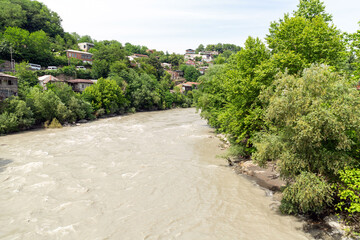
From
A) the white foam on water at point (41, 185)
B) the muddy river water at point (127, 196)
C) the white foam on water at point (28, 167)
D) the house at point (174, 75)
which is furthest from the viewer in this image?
the house at point (174, 75)

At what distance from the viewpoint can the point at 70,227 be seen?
1102 cm

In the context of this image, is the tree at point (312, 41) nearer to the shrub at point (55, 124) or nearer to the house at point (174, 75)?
the shrub at point (55, 124)

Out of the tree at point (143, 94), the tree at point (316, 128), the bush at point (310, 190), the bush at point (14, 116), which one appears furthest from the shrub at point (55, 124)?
the bush at point (310, 190)

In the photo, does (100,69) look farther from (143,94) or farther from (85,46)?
(85,46)

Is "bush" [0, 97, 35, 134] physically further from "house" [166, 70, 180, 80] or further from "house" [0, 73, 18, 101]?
"house" [166, 70, 180, 80]

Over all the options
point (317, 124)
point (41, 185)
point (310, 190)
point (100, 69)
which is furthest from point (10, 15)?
point (310, 190)

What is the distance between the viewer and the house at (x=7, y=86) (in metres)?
29.9

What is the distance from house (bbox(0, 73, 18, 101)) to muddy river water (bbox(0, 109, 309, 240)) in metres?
8.46

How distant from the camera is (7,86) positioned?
30.5 metres

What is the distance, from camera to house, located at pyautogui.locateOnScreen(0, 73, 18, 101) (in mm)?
29875

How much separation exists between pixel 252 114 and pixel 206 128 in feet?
64.6

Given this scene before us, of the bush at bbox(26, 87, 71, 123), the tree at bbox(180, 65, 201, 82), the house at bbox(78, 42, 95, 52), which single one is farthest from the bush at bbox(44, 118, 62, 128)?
the tree at bbox(180, 65, 201, 82)

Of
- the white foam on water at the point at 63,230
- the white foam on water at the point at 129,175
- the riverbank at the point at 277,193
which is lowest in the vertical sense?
the white foam on water at the point at 129,175

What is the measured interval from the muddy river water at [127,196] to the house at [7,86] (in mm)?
8459
